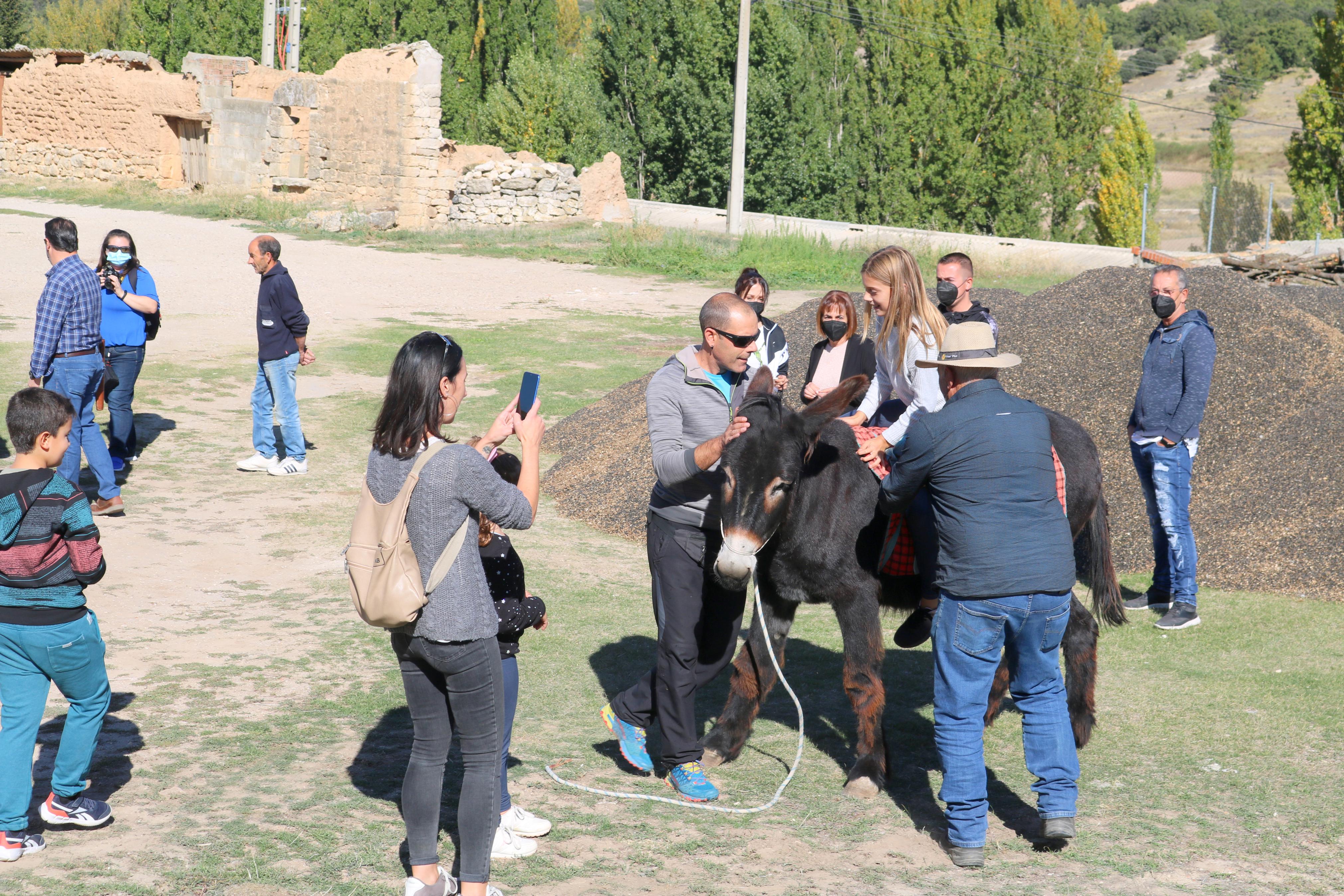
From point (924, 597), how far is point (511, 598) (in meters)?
2.03

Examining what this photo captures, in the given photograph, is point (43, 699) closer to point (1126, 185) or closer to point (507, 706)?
point (507, 706)

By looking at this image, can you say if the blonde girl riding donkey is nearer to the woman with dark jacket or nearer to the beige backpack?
the woman with dark jacket

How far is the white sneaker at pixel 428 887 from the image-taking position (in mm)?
3594

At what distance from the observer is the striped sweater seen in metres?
3.89

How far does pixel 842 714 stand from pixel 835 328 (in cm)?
193

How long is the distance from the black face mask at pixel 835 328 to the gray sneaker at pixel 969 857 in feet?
8.68

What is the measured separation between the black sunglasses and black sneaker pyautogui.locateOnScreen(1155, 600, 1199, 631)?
12.7ft

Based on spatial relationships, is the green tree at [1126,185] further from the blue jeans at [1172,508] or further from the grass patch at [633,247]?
the blue jeans at [1172,508]

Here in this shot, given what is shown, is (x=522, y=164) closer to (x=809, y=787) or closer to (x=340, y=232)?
(x=340, y=232)

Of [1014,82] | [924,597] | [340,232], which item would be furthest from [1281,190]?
[924,597]

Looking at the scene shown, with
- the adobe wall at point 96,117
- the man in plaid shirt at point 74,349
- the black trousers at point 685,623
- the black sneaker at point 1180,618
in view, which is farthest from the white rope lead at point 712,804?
the adobe wall at point 96,117

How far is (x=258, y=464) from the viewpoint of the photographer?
32.3 ft

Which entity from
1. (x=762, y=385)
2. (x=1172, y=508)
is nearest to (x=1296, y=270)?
(x=1172, y=508)

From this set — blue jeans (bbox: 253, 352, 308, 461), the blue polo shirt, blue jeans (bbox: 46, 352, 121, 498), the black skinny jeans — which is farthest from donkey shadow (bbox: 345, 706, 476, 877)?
the blue polo shirt
